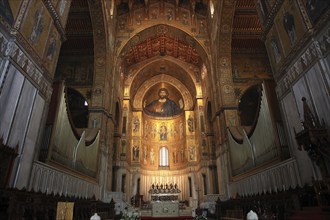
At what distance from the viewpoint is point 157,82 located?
90.7ft

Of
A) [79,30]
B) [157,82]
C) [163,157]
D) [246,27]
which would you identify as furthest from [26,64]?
[163,157]

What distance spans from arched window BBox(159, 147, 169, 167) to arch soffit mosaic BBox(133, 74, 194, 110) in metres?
6.02

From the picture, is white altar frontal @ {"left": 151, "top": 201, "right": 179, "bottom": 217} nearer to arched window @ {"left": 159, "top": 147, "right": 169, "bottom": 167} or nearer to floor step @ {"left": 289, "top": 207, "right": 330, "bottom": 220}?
arched window @ {"left": 159, "top": 147, "right": 169, "bottom": 167}

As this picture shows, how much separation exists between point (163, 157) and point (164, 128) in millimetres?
3611

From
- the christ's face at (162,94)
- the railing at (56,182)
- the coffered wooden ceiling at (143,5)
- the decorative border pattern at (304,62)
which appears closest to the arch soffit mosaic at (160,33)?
the coffered wooden ceiling at (143,5)

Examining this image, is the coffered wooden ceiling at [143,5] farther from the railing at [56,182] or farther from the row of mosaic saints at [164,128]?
the railing at [56,182]

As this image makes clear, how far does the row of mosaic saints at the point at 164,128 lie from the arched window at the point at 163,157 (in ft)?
2.87

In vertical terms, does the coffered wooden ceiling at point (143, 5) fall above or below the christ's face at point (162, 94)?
below

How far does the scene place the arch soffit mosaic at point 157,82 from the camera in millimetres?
26594

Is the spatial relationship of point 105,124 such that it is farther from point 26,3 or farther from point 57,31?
point 26,3

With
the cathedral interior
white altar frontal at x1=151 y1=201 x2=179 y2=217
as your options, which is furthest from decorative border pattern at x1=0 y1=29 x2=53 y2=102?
white altar frontal at x1=151 y1=201 x2=179 y2=217

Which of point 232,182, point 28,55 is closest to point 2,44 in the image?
point 28,55

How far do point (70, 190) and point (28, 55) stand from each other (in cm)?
595

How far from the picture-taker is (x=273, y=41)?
8312mm
